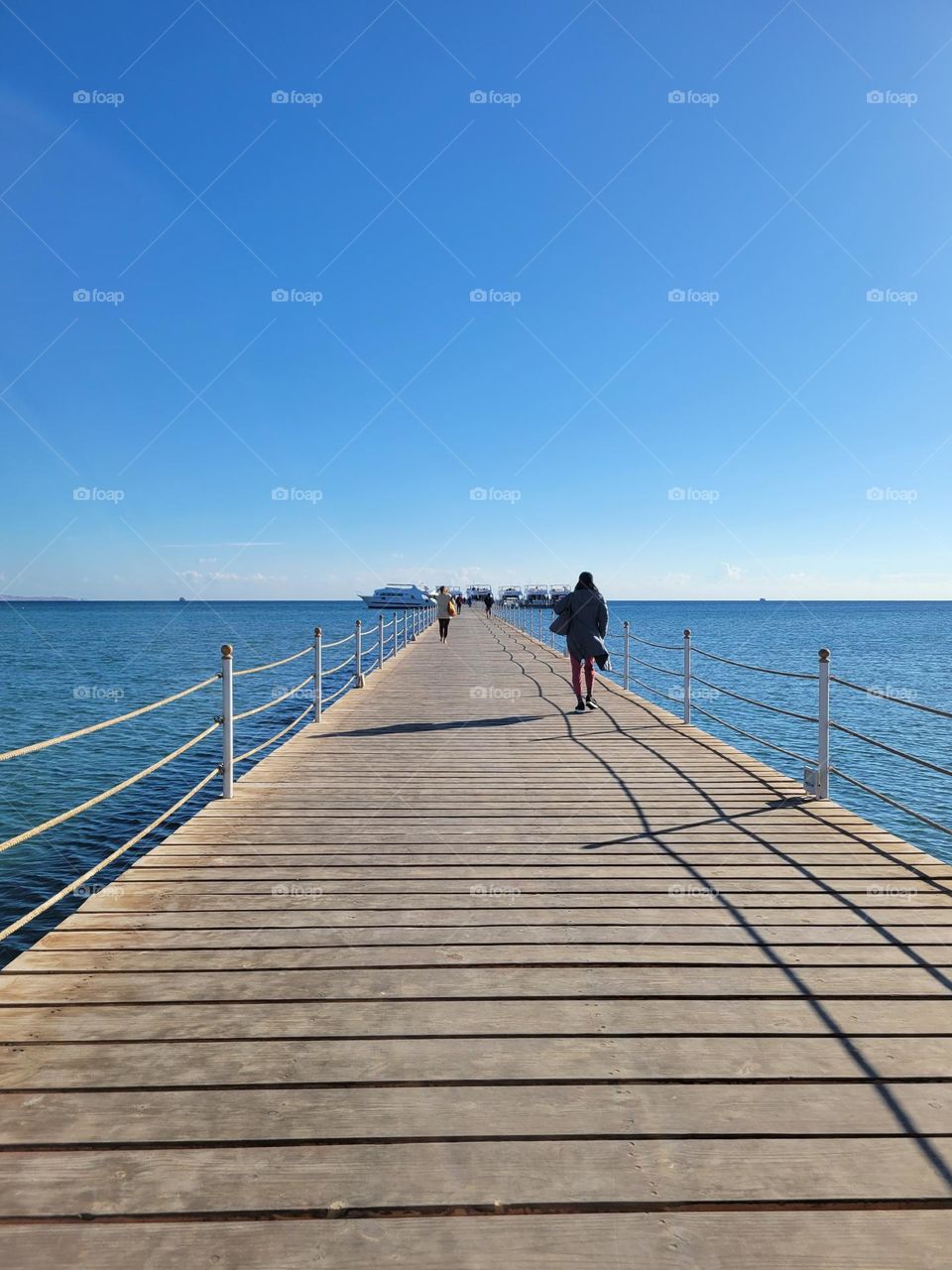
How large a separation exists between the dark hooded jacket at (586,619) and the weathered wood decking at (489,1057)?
15.1 ft

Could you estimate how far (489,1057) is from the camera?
237cm

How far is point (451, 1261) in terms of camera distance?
5.46 ft

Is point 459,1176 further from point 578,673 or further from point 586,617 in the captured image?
point 578,673

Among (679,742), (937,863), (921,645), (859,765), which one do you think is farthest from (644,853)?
(921,645)

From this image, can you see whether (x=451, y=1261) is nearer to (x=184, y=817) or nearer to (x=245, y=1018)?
(x=245, y=1018)

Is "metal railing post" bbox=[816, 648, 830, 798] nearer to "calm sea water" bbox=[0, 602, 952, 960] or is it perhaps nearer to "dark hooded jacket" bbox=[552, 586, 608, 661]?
"dark hooded jacket" bbox=[552, 586, 608, 661]

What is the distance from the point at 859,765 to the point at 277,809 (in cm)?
1328

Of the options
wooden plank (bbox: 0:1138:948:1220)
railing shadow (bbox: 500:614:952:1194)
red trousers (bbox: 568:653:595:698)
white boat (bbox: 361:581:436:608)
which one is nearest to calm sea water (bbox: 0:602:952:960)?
red trousers (bbox: 568:653:595:698)

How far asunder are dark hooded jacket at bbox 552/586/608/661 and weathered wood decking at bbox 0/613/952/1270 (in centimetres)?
459

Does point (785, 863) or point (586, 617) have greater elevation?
point (586, 617)

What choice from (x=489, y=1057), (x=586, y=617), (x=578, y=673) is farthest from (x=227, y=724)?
(x=578, y=673)

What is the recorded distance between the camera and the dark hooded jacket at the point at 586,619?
909cm

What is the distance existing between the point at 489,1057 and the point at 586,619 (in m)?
6.99

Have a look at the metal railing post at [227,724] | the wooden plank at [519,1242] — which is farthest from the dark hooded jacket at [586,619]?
the wooden plank at [519,1242]
